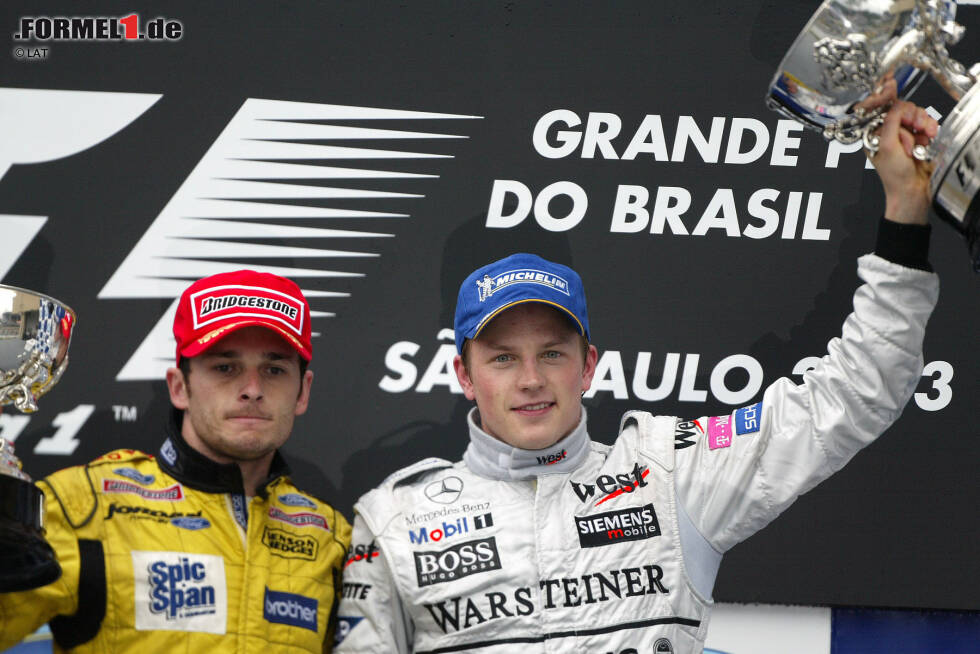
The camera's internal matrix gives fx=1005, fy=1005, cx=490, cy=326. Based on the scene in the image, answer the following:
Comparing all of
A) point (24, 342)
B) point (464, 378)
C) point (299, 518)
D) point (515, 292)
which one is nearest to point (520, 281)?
point (515, 292)

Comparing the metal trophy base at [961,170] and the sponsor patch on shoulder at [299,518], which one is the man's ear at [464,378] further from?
the metal trophy base at [961,170]

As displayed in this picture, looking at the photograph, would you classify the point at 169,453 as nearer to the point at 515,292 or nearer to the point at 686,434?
the point at 515,292

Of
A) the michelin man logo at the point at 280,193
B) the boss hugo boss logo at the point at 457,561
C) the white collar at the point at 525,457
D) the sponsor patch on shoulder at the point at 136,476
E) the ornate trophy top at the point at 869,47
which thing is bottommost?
the boss hugo boss logo at the point at 457,561

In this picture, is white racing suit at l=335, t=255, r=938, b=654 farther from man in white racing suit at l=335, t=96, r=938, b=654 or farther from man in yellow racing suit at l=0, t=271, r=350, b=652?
man in yellow racing suit at l=0, t=271, r=350, b=652

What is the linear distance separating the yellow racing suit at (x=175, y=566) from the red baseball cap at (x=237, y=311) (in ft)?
0.67

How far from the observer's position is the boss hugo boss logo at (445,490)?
197 cm

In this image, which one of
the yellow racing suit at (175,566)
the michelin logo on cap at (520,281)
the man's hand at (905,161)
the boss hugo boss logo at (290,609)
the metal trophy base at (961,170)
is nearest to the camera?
the metal trophy base at (961,170)

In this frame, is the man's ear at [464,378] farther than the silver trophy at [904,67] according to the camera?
Yes

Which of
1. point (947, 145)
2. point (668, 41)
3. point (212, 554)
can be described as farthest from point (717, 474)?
point (668, 41)

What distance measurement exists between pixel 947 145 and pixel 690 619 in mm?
939

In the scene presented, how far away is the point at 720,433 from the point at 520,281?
48cm

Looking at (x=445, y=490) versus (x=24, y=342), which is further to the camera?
(x=445, y=490)

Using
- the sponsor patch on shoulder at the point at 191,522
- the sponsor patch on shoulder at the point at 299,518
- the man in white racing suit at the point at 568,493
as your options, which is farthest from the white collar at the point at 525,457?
the sponsor patch on shoulder at the point at 191,522

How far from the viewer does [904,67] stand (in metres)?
1.53
